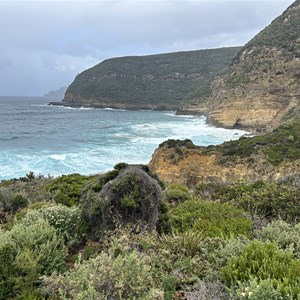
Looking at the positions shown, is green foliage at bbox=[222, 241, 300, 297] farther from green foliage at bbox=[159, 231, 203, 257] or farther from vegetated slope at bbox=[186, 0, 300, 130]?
vegetated slope at bbox=[186, 0, 300, 130]

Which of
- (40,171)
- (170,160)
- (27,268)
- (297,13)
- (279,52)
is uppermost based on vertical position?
(297,13)

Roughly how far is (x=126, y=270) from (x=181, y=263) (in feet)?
3.07

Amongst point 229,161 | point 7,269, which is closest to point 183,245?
point 7,269

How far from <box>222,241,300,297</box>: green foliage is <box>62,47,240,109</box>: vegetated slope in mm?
99185

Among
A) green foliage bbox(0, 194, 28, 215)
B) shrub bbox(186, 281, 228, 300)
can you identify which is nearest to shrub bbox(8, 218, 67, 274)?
shrub bbox(186, 281, 228, 300)

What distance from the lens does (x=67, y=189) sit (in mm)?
10719

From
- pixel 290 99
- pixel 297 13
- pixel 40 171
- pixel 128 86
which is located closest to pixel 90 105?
pixel 128 86

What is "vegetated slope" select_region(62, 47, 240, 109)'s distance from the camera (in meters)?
110

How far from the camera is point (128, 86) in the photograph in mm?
118250

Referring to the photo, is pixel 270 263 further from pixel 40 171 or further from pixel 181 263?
pixel 40 171

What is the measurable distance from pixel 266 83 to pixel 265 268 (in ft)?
142

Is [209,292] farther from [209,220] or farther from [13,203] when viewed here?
[13,203]

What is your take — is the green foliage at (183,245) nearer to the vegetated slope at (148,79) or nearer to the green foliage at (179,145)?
the green foliage at (179,145)

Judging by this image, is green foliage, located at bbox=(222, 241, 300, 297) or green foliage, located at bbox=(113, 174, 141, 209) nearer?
green foliage, located at bbox=(222, 241, 300, 297)
